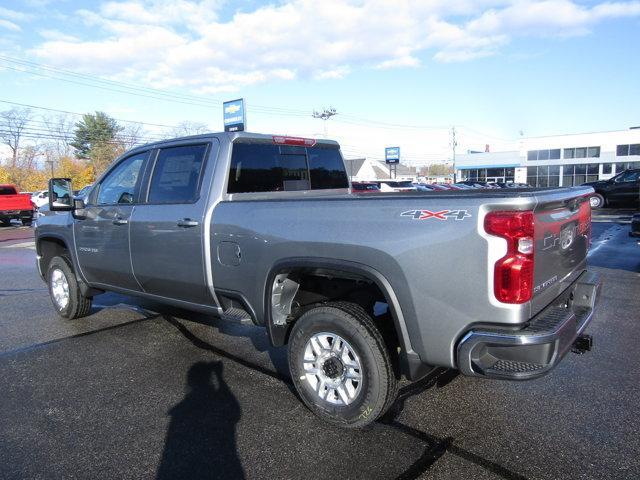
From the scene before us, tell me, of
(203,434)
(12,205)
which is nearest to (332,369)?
(203,434)

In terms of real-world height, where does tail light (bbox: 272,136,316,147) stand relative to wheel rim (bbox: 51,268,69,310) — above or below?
above

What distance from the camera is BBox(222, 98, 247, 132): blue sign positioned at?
24859 millimetres

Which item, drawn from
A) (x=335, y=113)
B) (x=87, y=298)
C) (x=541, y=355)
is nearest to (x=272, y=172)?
(x=541, y=355)

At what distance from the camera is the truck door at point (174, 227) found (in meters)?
4.14

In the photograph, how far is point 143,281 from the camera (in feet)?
15.7

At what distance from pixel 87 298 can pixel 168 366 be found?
2157 mm

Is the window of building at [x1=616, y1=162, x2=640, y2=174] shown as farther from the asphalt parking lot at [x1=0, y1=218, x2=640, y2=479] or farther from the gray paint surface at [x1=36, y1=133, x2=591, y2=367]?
the gray paint surface at [x1=36, y1=133, x2=591, y2=367]

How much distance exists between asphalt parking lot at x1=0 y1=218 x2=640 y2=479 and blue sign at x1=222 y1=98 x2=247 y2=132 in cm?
2083

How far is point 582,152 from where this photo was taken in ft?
153

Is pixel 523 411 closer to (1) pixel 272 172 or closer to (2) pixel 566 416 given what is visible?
(2) pixel 566 416

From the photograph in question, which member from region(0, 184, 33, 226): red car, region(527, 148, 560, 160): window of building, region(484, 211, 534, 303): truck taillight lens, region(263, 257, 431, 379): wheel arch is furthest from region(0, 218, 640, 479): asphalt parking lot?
region(527, 148, 560, 160): window of building

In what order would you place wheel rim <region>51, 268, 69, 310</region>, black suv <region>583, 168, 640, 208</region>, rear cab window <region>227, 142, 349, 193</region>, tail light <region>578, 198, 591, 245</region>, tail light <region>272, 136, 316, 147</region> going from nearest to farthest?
tail light <region>578, 198, 591, 245</region>, rear cab window <region>227, 142, 349, 193</region>, tail light <region>272, 136, 316, 147</region>, wheel rim <region>51, 268, 69, 310</region>, black suv <region>583, 168, 640, 208</region>

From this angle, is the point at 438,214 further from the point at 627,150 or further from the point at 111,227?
the point at 627,150

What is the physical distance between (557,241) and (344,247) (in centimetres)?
135
